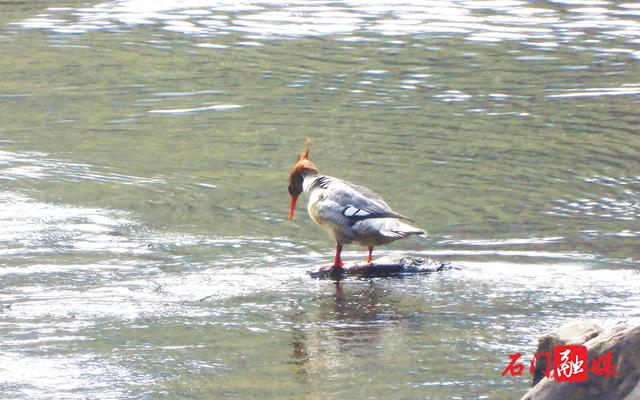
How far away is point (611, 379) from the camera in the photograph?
485 cm

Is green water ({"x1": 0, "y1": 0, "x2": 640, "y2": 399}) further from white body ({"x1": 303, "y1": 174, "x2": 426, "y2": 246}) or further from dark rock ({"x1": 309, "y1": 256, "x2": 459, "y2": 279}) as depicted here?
white body ({"x1": 303, "y1": 174, "x2": 426, "y2": 246})

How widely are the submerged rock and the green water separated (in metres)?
0.94

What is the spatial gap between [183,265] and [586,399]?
3911 millimetres

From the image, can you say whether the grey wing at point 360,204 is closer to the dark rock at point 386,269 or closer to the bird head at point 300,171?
the dark rock at point 386,269

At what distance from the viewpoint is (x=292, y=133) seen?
12.7 m

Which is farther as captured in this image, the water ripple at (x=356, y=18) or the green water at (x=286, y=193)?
the water ripple at (x=356, y=18)

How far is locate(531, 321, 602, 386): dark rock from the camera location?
17.6 ft

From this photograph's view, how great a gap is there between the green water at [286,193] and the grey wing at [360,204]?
16.4 inches

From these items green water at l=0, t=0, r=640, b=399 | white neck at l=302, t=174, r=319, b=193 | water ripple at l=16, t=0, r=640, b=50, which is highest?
white neck at l=302, t=174, r=319, b=193

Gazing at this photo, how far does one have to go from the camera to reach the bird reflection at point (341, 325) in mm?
6527

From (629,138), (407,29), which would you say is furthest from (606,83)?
(407,29)
